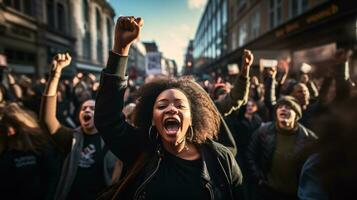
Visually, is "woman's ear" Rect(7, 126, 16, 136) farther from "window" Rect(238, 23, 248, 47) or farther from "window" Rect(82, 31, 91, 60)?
"window" Rect(82, 31, 91, 60)

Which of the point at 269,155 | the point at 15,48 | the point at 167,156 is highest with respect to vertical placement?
the point at 15,48

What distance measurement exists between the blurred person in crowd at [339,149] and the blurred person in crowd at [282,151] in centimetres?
230

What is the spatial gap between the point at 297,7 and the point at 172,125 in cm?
1313

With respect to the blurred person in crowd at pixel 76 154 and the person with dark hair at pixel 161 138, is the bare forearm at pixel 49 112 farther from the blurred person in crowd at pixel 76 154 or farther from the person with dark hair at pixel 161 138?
the person with dark hair at pixel 161 138

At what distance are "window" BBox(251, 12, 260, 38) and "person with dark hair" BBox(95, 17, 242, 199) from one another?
18672 mm

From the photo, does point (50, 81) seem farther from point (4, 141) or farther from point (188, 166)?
point (188, 166)

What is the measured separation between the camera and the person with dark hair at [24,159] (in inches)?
105

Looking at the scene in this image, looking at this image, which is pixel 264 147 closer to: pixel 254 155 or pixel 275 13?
pixel 254 155

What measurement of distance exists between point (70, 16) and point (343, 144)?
27856 millimetres

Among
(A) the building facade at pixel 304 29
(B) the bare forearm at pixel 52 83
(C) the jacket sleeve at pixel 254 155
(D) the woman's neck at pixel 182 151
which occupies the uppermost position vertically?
(A) the building facade at pixel 304 29

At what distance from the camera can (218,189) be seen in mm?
1742

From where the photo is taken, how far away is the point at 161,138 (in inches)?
73.6

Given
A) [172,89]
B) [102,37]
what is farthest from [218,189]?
[102,37]

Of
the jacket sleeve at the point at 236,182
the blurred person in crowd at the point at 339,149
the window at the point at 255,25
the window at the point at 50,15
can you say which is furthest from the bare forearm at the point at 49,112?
the window at the point at 50,15
